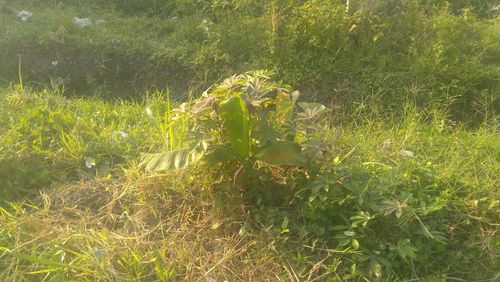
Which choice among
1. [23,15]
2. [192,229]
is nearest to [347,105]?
[192,229]

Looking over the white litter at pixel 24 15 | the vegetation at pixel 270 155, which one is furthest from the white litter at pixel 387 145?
the white litter at pixel 24 15

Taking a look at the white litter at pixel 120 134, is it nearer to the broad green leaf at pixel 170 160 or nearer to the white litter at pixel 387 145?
the broad green leaf at pixel 170 160

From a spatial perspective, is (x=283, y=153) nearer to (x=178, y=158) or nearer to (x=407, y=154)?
(x=178, y=158)

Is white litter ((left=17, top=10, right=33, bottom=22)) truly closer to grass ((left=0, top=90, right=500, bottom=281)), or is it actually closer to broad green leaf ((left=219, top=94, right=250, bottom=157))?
grass ((left=0, top=90, right=500, bottom=281))

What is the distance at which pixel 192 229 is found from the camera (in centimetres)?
242

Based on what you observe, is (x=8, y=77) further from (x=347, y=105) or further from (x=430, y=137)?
(x=430, y=137)

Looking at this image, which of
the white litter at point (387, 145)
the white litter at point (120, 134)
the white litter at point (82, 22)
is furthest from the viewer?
the white litter at point (82, 22)

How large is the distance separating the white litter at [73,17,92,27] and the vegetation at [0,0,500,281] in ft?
1.58

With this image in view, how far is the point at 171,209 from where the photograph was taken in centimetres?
256

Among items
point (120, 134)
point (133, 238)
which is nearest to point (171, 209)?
point (133, 238)

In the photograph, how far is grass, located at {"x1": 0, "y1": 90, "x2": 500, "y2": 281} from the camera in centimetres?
222

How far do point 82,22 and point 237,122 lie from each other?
3115mm

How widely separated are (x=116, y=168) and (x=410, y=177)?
1.52 m

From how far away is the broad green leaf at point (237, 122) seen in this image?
2.20 meters
